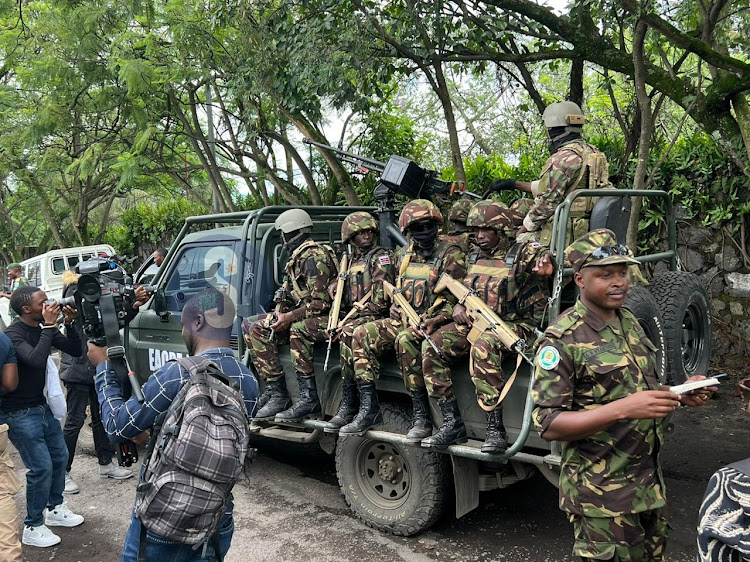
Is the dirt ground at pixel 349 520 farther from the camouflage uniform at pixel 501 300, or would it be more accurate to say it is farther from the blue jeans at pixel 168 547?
the blue jeans at pixel 168 547

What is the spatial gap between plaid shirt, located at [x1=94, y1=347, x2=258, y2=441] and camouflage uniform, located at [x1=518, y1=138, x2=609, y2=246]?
2.06 metres

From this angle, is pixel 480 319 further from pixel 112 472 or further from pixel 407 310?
pixel 112 472

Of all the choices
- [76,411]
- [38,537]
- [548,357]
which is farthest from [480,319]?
[76,411]

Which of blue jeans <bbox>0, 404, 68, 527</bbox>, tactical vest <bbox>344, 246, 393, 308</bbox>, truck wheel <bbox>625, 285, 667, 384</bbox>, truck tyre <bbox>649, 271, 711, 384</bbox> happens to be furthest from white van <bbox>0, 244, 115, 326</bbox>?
truck wheel <bbox>625, 285, 667, 384</bbox>

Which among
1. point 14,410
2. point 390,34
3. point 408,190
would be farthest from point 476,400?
point 390,34

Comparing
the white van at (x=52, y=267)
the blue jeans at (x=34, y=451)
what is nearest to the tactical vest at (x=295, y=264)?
the blue jeans at (x=34, y=451)

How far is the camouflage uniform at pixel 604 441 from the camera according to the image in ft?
7.64

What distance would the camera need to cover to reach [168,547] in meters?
2.27

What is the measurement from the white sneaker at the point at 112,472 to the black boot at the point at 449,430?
8.90 ft

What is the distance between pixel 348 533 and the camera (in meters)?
4.10

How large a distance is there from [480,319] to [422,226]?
0.75 meters

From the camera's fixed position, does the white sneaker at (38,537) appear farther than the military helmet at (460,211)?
No

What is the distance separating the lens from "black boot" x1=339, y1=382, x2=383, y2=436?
3885 millimetres

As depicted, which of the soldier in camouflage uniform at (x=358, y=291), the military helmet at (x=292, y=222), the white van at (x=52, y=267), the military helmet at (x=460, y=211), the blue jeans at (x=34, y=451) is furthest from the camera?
the white van at (x=52, y=267)
